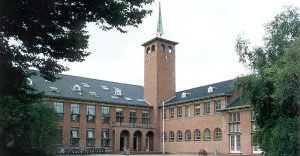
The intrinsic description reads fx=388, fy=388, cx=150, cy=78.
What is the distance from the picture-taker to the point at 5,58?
35.3 feet

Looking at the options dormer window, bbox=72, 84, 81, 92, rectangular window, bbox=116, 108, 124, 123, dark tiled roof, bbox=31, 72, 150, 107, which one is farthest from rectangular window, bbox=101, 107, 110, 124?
→ dormer window, bbox=72, 84, 81, 92

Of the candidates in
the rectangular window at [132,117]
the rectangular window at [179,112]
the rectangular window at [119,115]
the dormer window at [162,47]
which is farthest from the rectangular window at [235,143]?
the dormer window at [162,47]

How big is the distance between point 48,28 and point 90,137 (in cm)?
3742

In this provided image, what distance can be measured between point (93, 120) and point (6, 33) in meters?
37.3

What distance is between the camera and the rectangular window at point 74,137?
4459 centimetres

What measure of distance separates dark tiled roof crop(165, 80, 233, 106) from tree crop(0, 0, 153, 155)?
31080 mm

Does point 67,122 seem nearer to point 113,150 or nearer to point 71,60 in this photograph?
point 113,150

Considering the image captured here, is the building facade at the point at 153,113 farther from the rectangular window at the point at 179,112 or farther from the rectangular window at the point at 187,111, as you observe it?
the rectangular window at the point at 179,112

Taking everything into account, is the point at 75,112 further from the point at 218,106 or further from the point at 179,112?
the point at 218,106

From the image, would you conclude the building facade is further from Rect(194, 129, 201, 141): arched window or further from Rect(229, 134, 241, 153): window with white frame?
Rect(194, 129, 201, 141): arched window

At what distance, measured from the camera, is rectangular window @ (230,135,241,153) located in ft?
126

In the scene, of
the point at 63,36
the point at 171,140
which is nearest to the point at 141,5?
the point at 63,36

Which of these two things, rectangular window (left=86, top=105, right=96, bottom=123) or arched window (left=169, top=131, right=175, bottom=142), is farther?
arched window (left=169, top=131, right=175, bottom=142)

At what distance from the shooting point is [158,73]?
5069 cm
